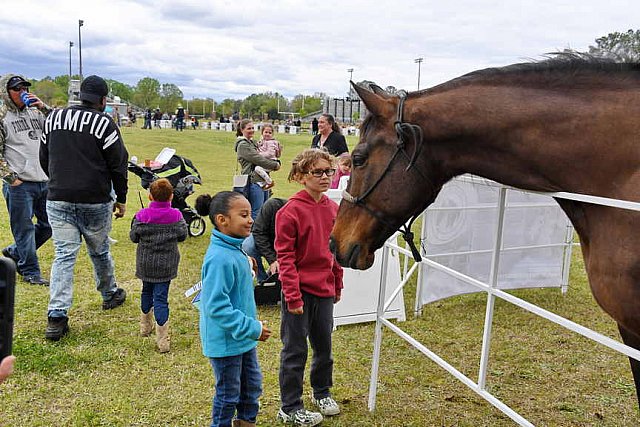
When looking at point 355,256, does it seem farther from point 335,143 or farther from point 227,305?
point 335,143

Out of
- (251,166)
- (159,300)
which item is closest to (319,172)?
(159,300)

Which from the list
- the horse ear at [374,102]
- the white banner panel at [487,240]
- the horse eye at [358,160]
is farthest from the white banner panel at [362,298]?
the horse ear at [374,102]

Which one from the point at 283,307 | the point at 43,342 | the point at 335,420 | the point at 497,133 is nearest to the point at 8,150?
the point at 43,342

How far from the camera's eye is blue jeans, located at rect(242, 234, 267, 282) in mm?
4811

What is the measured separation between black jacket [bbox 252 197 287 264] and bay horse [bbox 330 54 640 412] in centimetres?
159

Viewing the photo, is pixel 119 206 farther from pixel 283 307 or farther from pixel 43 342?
pixel 283 307

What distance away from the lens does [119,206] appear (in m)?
4.70

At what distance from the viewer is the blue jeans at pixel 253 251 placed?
4.81 m

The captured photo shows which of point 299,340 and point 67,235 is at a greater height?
point 67,235

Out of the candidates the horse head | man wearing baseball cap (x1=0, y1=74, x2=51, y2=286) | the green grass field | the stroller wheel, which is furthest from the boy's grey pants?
the stroller wheel

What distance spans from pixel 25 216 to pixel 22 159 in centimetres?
59

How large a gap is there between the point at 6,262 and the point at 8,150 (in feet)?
16.2

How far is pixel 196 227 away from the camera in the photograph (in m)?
8.33

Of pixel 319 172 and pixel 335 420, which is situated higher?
pixel 319 172
